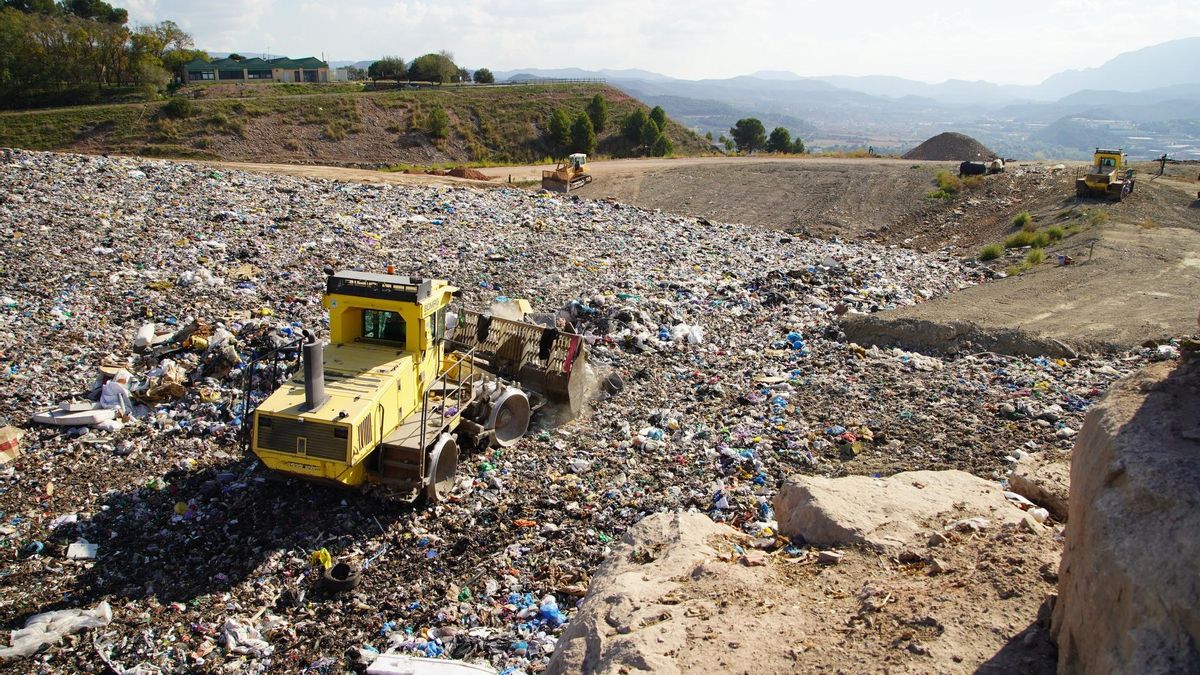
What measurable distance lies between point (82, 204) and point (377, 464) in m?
10.8

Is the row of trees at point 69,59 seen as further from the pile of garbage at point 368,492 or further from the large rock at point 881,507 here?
the large rock at point 881,507

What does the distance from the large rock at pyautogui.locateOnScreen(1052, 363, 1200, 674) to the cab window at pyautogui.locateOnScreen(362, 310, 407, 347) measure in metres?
5.20

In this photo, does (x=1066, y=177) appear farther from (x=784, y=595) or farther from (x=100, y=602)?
(x=100, y=602)

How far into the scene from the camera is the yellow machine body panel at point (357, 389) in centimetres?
573

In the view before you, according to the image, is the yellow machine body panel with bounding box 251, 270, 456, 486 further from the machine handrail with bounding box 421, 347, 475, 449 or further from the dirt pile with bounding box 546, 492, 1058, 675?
the dirt pile with bounding box 546, 492, 1058, 675

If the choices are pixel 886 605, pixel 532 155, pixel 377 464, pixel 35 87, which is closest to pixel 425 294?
pixel 377 464

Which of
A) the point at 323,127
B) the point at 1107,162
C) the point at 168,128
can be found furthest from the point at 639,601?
the point at 323,127

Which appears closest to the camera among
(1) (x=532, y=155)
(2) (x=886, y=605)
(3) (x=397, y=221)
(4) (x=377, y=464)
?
(2) (x=886, y=605)

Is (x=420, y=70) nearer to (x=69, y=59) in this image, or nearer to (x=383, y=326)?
(x=69, y=59)

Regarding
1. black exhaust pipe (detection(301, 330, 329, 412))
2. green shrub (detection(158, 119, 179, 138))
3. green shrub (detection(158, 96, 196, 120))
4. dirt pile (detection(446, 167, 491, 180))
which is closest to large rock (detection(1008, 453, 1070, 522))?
black exhaust pipe (detection(301, 330, 329, 412))

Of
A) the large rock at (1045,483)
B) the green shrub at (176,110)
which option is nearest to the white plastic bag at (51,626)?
the large rock at (1045,483)

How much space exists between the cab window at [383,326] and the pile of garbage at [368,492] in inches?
34.7

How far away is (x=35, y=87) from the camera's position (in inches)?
1537

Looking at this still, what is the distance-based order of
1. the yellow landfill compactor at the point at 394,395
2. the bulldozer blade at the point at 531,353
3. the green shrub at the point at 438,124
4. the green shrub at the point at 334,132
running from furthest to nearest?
1. the green shrub at the point at 438,124
2. the green shrub at the point at 334,132
3. the bulldozer blade at the point at 531,353
4. the yellow landfill compactor at the point at 394,395
